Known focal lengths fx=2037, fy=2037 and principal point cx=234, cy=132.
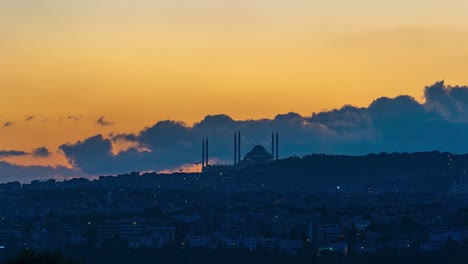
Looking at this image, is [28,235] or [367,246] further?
[28,235]

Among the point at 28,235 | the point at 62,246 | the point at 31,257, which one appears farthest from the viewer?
the point at 28,235

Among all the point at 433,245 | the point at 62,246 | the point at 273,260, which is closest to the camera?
the point at 273,260

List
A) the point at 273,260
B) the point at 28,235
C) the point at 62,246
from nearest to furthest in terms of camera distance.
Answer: the point at 273,260 < the point at 62,246 < the point at 28,235

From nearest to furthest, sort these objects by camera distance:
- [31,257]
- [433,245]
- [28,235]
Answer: [31,257]
[433,245]
[28,235]

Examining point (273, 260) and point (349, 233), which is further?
point (349, 233)

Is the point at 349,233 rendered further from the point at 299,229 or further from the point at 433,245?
the point at 433,245

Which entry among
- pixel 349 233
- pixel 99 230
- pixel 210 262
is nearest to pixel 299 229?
pixel 349 233

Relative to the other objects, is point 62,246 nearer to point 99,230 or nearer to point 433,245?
point 99,230

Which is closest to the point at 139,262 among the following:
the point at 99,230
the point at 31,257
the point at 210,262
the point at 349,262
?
the point at 210,262

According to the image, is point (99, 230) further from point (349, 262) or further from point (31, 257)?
point (31, 257)
